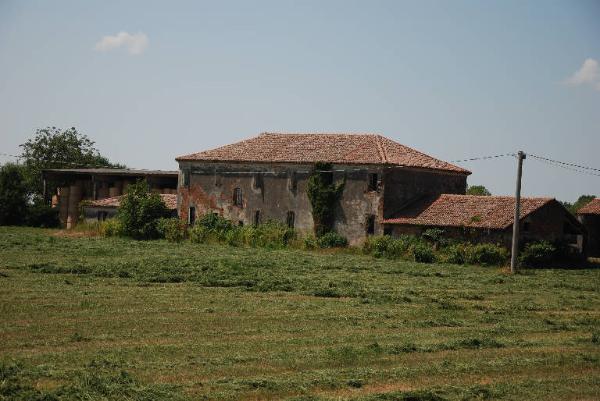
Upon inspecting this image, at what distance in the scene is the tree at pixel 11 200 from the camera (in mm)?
63438

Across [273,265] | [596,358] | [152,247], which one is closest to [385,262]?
[273,265]

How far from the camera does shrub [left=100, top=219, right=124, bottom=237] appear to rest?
5322 centimetres

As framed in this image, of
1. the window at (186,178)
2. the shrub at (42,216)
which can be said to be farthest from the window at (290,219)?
the shrub at (42,216)

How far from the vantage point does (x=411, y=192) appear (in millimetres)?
49969

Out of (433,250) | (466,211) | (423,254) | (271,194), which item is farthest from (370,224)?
(423,254)

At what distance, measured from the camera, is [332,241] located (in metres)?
48.7

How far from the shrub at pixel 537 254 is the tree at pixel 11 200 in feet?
123

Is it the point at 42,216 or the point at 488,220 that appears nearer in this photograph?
the point at 488,220

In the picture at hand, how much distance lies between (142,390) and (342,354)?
179 inches

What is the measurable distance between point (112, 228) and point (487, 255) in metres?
23.4

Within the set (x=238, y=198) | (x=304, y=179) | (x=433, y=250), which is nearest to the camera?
(x=433, y=250)

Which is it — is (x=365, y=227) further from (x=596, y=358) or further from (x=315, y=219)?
(x=596, y=358)

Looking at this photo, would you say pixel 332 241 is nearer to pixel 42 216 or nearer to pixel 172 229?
pixel 172 229

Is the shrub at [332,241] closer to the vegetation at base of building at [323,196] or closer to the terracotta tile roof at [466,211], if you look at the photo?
the vegetation at base of building at [323,196]
